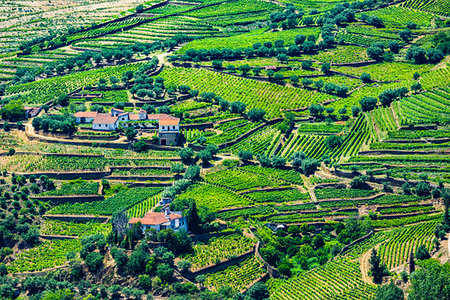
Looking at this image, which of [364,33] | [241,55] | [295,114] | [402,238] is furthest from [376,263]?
[364,33]

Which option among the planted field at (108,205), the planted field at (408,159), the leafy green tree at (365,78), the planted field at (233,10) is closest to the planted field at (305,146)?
the planted field at (408,159)

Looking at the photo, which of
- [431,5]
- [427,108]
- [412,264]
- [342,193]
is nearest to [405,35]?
[431,5]

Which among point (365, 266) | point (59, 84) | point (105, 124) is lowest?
point (365, 266)

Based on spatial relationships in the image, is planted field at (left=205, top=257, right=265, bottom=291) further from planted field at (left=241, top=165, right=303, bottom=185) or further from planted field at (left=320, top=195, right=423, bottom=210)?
planted field at (left=241, top=165, right=303, bottom=185)

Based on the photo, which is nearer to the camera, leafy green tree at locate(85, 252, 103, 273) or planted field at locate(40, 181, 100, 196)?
leafy green tree at locate(85, 252, 103, 273)

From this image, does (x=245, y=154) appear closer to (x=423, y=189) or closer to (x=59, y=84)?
(x=423, y=189)

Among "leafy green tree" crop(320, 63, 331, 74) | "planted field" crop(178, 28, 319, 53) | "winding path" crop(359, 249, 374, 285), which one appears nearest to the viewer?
"winding path" crop(359, 249, 374, 285)

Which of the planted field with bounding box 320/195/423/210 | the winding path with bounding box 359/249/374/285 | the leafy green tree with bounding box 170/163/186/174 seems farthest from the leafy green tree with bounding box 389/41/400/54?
the winding path with bounding box 359/249/374/285
